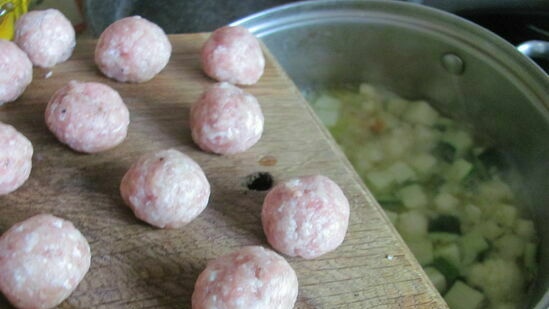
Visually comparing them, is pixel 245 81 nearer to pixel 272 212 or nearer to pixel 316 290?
pixel 272 212

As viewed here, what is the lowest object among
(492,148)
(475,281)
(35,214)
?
(475,281)

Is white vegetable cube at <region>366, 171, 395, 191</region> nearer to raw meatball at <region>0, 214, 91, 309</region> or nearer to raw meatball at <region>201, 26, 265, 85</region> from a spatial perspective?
raw meatball at <region>201, 26, 265, 85</region>

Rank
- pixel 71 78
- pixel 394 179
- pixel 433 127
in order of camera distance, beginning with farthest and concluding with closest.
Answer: pixel 433 127, pixel 394 179, pixel 71 78

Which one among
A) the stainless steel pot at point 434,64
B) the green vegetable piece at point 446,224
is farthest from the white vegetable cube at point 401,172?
the stainless steel pot at point 434,64

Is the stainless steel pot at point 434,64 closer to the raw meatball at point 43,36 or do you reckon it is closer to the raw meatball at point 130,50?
the raw meatball at point 130,50

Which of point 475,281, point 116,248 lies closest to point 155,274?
point 116,248

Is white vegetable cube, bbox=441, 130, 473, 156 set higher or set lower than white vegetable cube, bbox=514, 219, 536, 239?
higher

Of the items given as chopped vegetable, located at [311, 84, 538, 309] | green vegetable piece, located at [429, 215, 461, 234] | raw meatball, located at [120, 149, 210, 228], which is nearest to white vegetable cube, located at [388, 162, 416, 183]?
chopped vegetable, located at [311, 84, 538, 309]
